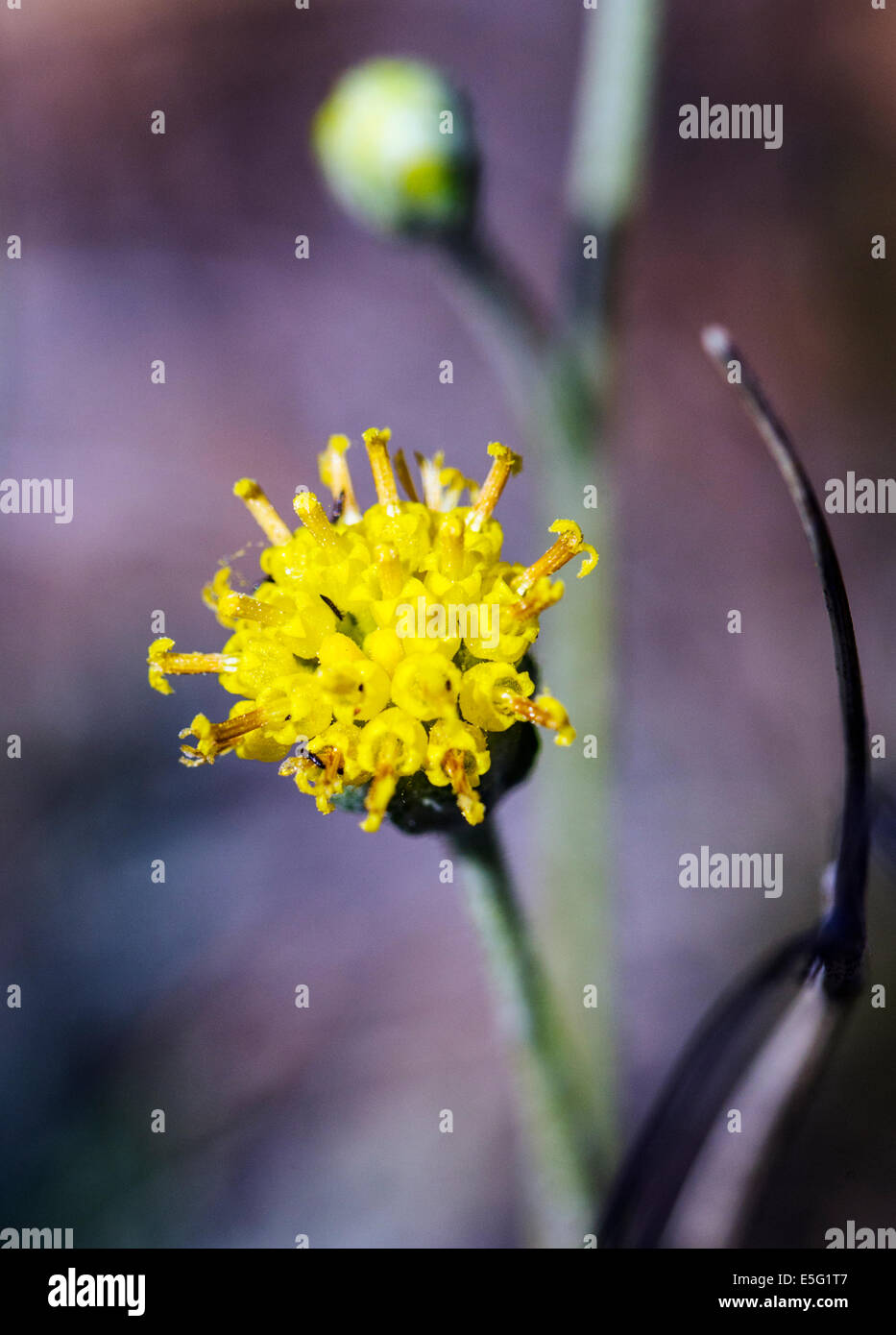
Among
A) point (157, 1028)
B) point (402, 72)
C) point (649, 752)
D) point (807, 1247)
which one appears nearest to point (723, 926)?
point (649, 752)

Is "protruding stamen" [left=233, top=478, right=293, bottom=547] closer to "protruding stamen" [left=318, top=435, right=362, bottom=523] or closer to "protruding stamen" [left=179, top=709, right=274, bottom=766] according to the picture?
"protruding stamen" [left=318, top=435, right=362, bottom=523]

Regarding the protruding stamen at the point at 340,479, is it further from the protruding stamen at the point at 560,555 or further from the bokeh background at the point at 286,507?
the bokeh background at the point at 286,507

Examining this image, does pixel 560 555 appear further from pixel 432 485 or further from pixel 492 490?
pixel 432 485

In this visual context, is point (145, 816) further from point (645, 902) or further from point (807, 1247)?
point (807, 1247)

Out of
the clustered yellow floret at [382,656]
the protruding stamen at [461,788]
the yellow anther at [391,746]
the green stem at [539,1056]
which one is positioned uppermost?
the clustered yellow floret at [382,656]

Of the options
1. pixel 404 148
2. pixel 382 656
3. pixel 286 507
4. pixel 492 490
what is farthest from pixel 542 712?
pixel 286 507

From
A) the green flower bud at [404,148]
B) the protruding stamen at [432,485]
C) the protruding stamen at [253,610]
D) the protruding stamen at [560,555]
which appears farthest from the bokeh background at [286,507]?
the protruding stamen at [253,610]

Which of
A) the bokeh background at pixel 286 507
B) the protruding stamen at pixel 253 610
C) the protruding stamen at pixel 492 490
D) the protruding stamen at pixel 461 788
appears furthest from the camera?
the bokeh background at pixel 286 507
